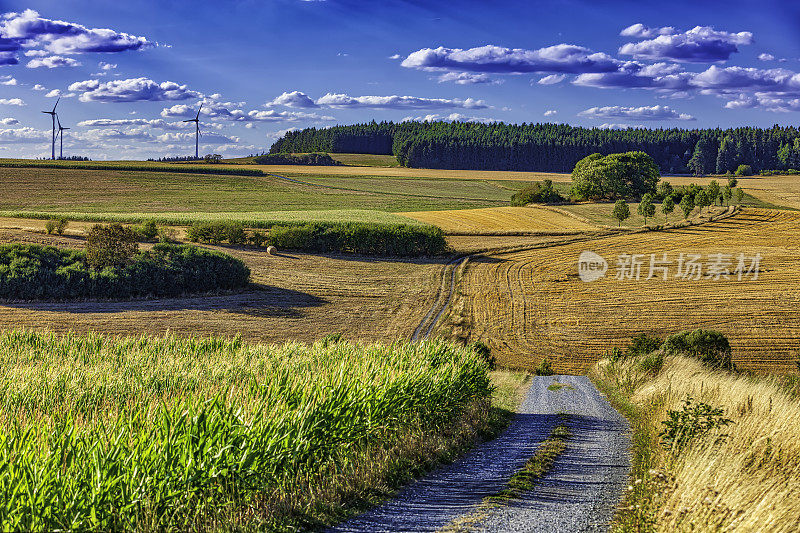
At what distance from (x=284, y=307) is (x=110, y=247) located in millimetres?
10617

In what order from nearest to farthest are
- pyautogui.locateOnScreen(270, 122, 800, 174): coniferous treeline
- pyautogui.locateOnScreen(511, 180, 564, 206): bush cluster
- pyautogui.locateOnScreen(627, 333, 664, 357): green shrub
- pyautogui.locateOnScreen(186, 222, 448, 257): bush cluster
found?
pyautogui.locateOnScreen(627, 333, 664, 357): green shrub
pyautogui.locateOnScreen(186, 222, 448, 257): bush cluster
pyautogui.locateOnScreen(511, 180, 564, 206): bush cluster
pyautogui.locateOnScreen(270, 122, 800, 174): coniferous treeline

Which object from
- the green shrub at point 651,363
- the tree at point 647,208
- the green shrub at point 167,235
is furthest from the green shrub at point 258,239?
the tree at point 647,208

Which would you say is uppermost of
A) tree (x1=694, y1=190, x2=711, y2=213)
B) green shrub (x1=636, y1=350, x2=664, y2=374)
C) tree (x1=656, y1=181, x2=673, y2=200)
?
tree (x1=656, y1=181, x2=673, y2=200)

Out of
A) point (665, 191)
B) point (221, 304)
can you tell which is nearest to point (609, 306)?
point (221, 304)

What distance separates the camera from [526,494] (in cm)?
941

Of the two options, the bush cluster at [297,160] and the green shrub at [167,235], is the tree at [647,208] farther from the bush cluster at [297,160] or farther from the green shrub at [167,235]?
the bush cluster at [297,160]

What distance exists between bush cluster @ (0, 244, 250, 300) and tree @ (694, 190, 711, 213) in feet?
177

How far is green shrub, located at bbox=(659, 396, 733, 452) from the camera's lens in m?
10.7

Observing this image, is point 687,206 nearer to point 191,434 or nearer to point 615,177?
point 615,177

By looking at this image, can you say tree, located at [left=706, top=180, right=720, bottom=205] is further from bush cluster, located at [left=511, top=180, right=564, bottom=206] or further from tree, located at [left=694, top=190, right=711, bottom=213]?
bush cluster, located at [left=511, top=180, right=564, bottom=206]

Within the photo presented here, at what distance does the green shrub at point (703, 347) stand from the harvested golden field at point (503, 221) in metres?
38.7

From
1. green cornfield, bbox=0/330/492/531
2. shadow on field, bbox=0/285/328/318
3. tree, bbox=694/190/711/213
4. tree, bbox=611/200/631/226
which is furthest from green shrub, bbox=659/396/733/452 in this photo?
tree, bbox=694/190/711/213

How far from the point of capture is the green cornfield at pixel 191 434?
7.02 m

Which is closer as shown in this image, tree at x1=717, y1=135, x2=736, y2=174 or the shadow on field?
the shadow on field
